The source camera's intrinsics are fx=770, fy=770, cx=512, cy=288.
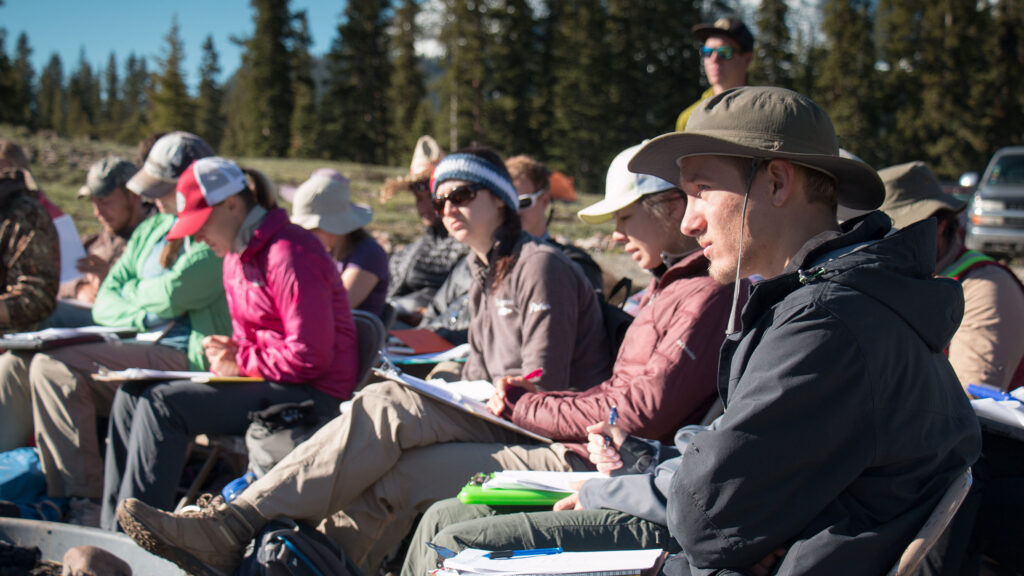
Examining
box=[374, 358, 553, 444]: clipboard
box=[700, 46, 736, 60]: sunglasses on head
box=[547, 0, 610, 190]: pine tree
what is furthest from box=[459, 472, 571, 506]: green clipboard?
box=[547, 0, 610, 190]: pine tree

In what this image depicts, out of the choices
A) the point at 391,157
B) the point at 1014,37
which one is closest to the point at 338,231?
the point at 1014,37

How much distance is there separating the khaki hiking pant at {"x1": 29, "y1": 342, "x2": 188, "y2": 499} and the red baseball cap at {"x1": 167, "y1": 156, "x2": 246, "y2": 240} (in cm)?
89

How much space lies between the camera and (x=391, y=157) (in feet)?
156

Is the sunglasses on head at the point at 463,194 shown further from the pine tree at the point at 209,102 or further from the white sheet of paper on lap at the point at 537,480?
the pine tree at the point at 209,102

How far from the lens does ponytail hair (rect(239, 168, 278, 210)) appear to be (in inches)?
150

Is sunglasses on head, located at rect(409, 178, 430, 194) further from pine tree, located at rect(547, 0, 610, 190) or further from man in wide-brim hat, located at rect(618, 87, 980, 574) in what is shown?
→ pine tree, located at rect(547, 0, 610, 190)

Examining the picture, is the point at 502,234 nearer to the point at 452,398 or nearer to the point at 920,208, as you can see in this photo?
the point at 452,398

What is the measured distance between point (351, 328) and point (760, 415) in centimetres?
251

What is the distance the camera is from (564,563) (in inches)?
75.2

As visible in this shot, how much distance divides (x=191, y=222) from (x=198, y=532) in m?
1.62

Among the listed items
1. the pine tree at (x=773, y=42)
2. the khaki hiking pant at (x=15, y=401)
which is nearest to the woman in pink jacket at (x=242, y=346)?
the khaki hiking pant at (x=15, y=401)

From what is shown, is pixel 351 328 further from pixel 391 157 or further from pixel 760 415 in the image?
pixel 391 157

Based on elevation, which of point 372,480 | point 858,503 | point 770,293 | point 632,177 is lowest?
point 372,480

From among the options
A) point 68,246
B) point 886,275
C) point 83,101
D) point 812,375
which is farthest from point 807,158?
point 83,101
